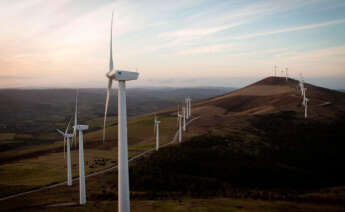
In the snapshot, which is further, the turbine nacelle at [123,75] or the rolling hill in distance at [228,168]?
the rolling hill in distance at [228,168]

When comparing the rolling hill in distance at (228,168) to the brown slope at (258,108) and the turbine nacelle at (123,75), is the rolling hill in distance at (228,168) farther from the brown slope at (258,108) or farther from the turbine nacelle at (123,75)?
the turbine nacelle at (123,75)

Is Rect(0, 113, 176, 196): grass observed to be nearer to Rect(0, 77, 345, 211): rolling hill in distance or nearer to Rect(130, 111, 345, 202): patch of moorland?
Rect(0, 77, 345, 211): rolling hill in distance

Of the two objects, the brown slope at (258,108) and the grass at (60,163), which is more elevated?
the brown slope at (258,108)

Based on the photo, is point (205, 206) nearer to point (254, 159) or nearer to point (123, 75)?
point (123, 75)

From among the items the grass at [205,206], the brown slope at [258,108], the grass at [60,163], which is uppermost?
the brown slope at [258,108]

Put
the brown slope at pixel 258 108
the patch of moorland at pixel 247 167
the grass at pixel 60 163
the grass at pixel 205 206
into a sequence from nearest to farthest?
the grass at pixel 205 206 → the patch of moorland at pixel 247 167 → the grass at pixel 60 163 → the brown slope at pixel 258 108

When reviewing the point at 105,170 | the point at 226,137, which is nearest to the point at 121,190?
the point at 105,170

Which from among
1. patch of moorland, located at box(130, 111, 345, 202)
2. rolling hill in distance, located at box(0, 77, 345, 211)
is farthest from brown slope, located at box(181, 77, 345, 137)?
patch of moorland, located at box(130, 111, 345, 202)

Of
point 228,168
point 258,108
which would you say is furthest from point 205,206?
→ point 258,108

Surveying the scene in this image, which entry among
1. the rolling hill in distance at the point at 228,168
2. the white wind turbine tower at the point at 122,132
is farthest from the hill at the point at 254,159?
the white wind turbine tower at the point at 122,132
